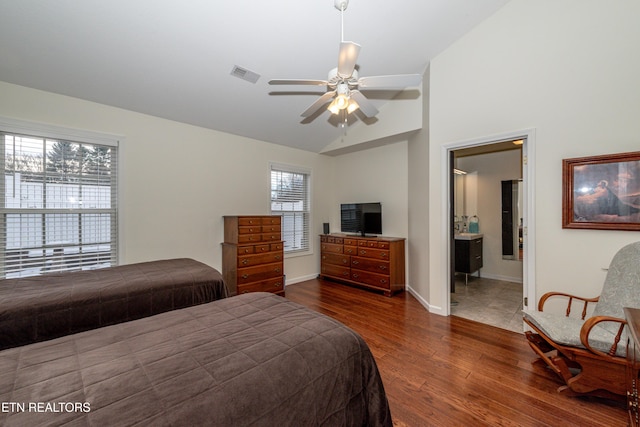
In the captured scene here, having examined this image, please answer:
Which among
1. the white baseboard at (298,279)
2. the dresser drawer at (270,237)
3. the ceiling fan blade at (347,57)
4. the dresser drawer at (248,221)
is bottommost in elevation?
the white baseboard at (298,279)

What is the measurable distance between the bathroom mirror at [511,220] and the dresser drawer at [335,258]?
10.1ft

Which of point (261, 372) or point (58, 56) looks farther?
point (58, 56)

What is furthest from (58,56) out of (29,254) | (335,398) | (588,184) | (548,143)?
(588,184)

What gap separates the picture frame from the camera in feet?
7.39

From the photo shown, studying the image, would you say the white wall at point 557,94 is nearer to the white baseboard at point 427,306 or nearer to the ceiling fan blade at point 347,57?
the white baseboard at point 427,306

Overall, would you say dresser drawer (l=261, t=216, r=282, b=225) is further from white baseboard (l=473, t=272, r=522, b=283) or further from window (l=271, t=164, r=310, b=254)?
white baseboard (l=473, t=272, r=522, b=283)

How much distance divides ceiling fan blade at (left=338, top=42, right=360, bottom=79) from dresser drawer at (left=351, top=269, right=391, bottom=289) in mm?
3201

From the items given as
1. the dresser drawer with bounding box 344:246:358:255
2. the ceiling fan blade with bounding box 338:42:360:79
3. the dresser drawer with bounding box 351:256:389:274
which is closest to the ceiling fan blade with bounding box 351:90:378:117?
the ceiling fan blade with bounding box 338:42:360:79

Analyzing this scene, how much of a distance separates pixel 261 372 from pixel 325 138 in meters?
4.43

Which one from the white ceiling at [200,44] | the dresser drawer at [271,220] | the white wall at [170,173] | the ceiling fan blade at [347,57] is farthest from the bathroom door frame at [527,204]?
the white wall at [170,173]

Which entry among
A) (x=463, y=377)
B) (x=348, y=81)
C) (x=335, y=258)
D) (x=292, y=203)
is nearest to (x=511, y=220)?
(x=335, y=258)

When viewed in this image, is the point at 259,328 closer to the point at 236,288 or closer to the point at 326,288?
the point at 236,288

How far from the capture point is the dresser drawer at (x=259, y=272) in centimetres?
376

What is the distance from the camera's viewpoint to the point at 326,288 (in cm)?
465
